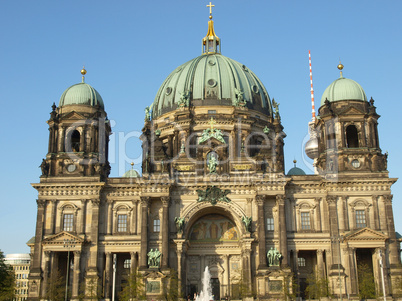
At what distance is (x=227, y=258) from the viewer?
6091cm

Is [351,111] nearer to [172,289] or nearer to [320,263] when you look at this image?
[320,263]

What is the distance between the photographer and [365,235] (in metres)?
56.4

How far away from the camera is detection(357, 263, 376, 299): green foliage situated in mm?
53825

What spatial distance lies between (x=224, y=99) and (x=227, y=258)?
66.5 ft

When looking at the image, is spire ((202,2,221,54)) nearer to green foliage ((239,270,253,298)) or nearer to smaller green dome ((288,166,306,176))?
smaller green dome ((288,166,306,176))

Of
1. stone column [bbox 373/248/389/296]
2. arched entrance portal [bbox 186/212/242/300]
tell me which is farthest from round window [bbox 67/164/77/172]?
stone column [bbox 373/248/389/296]

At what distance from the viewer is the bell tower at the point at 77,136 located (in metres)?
60.3

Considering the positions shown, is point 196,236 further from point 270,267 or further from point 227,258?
point 270,267

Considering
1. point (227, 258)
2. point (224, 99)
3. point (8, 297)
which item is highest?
point (224, 99)

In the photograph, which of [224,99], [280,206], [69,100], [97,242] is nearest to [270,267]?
[280,206]

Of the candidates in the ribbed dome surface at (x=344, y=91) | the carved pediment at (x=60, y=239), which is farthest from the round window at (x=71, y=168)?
the ribbed dome surface at (x=344, y=91)

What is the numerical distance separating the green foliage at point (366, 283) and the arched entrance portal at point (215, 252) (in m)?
12.3

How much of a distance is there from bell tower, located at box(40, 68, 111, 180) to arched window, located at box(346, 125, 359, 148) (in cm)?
2697

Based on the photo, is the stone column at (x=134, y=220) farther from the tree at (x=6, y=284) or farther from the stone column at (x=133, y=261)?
the tree at (x=6, y=284)
